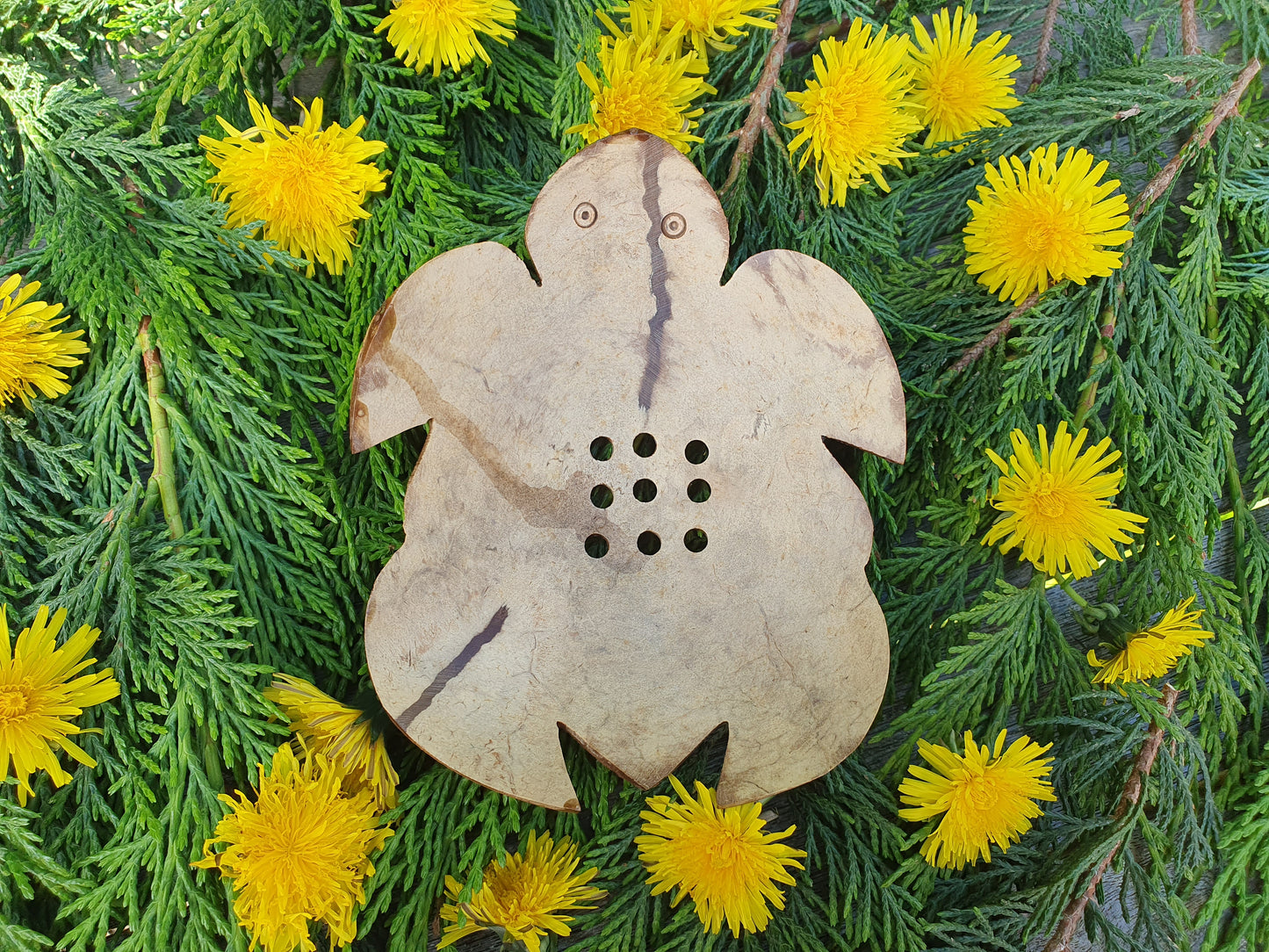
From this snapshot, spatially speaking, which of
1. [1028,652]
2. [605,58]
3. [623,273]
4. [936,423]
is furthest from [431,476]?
[1028,652]

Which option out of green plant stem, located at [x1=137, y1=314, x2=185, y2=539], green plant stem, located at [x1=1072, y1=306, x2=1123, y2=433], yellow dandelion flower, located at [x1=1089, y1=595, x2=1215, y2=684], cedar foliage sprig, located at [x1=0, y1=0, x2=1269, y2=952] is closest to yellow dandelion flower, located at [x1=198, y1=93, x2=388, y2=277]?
cedar foliage sprig, located at [x1=0, y1=0, x2=1269, y2=952]

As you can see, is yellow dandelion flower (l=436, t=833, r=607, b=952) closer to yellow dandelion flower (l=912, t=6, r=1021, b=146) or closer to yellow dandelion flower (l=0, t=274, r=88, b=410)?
yellow dandelion flower (l=0, t=274, r=88, b=410)

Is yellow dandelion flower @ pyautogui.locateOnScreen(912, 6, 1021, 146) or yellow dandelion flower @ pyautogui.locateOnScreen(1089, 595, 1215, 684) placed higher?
yellow dandelion flower @ pyautogui.locateOnScreen(912, 6, 1021, 146)

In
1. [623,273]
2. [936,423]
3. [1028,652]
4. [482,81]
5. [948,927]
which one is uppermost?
[482,81]

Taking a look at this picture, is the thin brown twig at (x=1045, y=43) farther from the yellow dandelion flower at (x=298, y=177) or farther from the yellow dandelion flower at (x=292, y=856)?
the yellow dandelion flower at (x=292, y=856)

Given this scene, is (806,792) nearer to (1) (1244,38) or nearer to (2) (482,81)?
(2) (482,81)

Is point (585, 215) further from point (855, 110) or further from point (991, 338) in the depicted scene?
point (991, 338)

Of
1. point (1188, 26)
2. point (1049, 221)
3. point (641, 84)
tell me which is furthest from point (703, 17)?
point (1188, 26)
